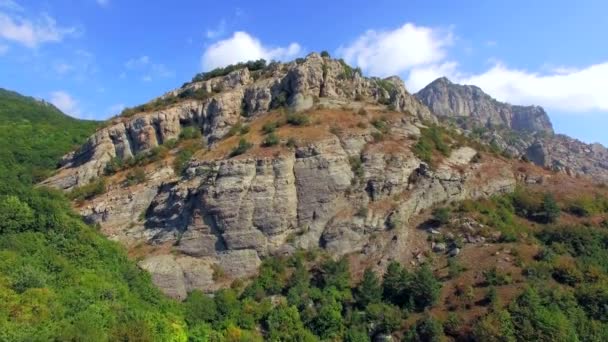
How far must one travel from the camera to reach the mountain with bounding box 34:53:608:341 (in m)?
42.4

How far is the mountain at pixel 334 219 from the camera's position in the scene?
42.4 metres

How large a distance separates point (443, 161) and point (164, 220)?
31714 millimetres

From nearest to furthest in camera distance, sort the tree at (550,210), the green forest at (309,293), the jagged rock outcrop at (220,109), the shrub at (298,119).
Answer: the green forest at (309,293) < the tree at (550,210) < the shrub at (298,119) < the jagged rock outcrop at (220,109)

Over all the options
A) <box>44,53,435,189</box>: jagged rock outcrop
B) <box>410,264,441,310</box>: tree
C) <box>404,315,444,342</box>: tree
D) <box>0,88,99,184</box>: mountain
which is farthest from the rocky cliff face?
<box>0,88,99,184</box>: mountain

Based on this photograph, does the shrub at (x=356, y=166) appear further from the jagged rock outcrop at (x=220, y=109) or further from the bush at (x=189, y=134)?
the bush at (x=189, y=134)

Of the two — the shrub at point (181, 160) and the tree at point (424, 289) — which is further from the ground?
the shrub at point (181, 160)

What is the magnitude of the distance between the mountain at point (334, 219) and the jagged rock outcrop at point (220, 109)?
24cm

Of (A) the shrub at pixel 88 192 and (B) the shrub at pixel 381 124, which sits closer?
(A) the shrub at pixel 88 192

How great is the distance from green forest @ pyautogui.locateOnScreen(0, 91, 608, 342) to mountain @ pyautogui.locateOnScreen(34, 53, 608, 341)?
0.18 m

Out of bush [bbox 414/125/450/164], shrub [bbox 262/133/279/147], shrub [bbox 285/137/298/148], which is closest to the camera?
shrub [bbox 285/137/298/148]

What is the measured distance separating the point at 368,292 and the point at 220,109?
1381 inches

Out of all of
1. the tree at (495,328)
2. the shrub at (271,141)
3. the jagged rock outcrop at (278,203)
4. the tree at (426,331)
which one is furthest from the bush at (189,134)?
the tree at (495,328)

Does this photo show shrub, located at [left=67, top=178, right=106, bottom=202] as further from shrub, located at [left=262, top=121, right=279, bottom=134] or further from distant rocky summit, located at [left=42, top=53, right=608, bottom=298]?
shrub, located at [left=262, top=121, right=279, bottom=134]

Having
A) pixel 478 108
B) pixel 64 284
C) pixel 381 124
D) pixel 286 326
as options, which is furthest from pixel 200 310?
pixel 478 108
